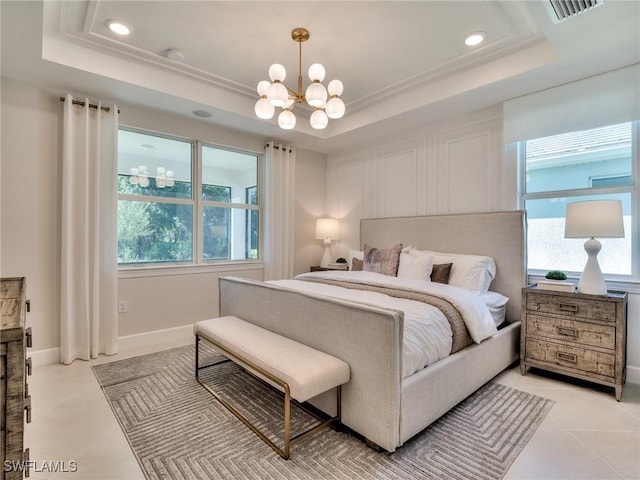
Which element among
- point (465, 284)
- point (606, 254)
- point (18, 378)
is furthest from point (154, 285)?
point (606, 254)

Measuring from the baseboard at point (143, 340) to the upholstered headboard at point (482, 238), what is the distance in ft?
8.86

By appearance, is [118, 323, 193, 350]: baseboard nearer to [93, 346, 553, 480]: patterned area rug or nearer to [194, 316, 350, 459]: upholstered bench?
[93, 346, 553, 480]: patterned area rug

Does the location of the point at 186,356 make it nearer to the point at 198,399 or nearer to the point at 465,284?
the point at 198,399

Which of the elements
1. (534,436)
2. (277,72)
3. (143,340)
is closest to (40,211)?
(143,340)

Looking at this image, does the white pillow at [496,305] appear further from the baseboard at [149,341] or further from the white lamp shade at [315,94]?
the white lamp shade at [315,94]

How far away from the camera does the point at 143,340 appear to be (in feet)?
11.5

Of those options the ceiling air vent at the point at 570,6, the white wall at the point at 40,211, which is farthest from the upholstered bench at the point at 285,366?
the ceiling air vent at the point at 570,6

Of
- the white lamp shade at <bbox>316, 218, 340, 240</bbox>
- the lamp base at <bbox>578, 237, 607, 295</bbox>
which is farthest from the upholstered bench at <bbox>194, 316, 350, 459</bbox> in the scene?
the white lamp shade at <bbox>316, 218, 340, 240</bbox>

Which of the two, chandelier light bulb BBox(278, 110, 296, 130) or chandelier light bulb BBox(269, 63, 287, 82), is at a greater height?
chandelier light bulb BBox(269, 63, 287, 82)

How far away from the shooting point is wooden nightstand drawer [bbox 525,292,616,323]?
2.37 metres

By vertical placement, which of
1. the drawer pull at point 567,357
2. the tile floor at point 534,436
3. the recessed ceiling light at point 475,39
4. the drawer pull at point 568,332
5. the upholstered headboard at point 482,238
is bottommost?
the tile floor at point 534,436

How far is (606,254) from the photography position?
2.79 meters

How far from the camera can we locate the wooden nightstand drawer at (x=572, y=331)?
2.37m

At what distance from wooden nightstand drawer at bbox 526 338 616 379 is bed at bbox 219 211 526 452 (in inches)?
7.6
